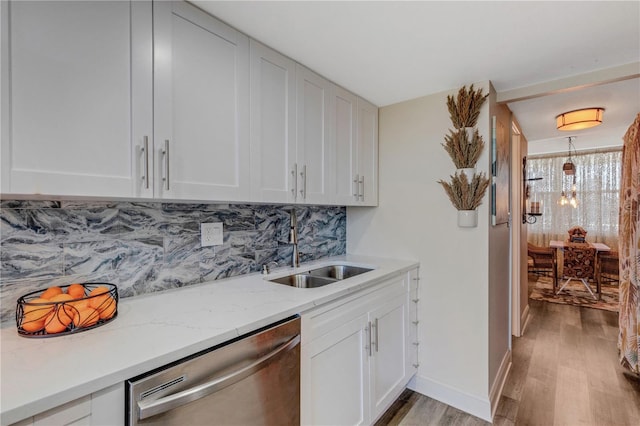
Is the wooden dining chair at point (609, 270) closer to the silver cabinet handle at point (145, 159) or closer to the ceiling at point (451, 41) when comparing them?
the ceiling at point (451, 41)

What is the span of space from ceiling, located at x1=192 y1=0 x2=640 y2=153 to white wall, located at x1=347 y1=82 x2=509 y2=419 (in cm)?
28

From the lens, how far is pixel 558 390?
7.50 ft

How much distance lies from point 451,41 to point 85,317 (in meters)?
1.95

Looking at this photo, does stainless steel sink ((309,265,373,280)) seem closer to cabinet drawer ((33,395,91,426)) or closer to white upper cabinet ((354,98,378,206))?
white upper cabinet ((354,98,378,206))

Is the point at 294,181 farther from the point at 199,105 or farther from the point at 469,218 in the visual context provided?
the point at 469,218

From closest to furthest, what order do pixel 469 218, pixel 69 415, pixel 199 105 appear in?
pixel 69 415
pixel 199 105
pixel 469 218

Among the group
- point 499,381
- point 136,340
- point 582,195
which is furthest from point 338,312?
point 582,195

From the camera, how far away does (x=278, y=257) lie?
82.3 inches

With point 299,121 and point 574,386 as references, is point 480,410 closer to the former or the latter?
point 574,386

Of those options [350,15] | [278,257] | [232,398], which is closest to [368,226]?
[278,257]

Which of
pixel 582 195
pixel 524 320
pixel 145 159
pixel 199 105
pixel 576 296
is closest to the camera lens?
pixel 145 159

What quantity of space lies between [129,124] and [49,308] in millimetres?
654

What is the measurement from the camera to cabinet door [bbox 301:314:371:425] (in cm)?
137

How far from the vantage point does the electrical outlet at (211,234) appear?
1.67m
